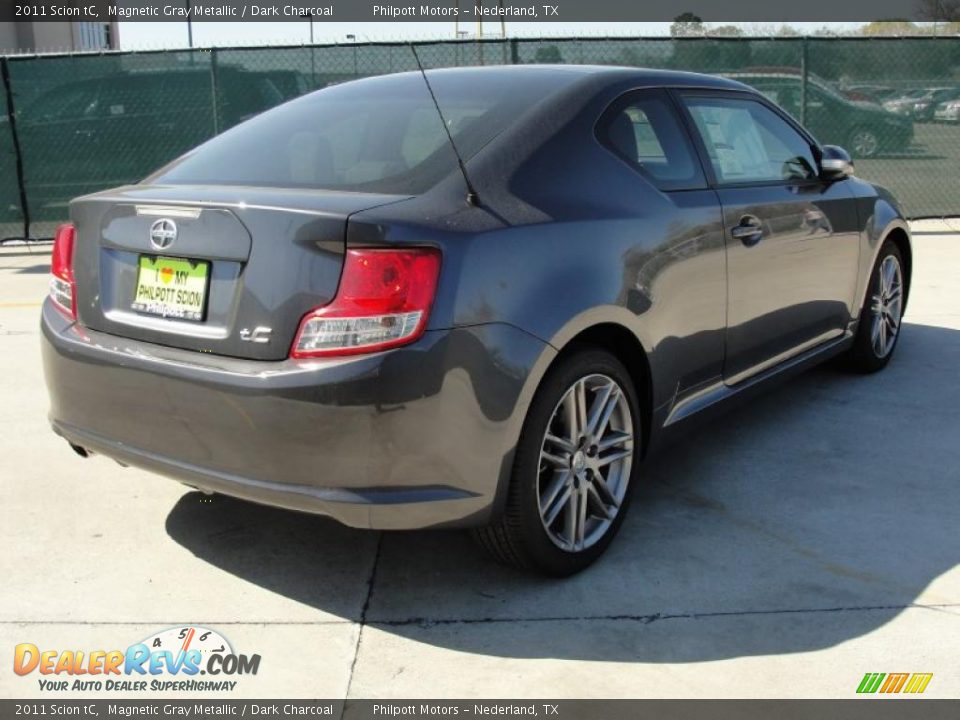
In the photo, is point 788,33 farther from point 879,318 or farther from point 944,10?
point 944,10

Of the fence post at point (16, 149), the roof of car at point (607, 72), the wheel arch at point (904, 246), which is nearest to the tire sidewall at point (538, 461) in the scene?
the roof of car at point (607, 72)

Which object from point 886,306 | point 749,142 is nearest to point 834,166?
point 749,142

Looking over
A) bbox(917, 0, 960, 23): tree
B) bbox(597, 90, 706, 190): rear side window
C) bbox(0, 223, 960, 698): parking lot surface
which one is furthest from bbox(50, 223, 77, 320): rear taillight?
bbox(917, 0, 960, 23): tree

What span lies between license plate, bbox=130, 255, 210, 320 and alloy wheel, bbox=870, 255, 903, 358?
3807mm

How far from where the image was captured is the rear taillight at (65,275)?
3342 mm

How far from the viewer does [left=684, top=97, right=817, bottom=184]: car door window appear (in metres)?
4.13

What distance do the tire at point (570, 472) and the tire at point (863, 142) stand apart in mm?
8516

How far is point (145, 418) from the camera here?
9.86 feet

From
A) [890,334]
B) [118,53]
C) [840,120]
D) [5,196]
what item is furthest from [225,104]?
[890,334]

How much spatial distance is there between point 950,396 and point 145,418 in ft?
13.2

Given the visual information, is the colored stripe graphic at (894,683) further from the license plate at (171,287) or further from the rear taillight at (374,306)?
the license plate at (171,287)

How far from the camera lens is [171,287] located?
2.99m

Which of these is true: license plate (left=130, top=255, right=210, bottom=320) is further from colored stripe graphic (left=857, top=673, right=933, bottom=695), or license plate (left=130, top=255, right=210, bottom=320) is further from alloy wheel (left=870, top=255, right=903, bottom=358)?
alloy wheel (left=870, top=255, right=903, bottom=358)
